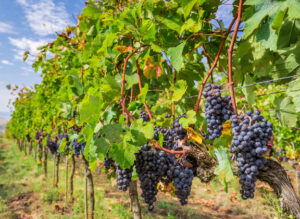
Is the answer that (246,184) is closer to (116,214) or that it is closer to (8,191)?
(116,214)

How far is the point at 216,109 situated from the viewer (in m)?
1.19

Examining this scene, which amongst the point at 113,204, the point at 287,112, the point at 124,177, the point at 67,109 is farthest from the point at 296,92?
the point at 113,204

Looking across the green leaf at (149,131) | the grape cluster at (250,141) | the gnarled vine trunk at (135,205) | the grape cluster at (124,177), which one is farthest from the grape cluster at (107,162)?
the grape cluster at (250,141)

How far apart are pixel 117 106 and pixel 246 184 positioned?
121 centimetres

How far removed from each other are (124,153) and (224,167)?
24.5 inches

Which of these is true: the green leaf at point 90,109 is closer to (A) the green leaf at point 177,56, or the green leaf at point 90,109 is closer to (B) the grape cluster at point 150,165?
(B) the grape cluster at point 150,165

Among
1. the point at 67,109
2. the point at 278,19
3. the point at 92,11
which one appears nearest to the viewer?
the point at 278,19

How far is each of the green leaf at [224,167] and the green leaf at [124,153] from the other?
0.52 m

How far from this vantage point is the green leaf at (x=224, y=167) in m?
1.09

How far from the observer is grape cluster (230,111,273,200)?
1.02m

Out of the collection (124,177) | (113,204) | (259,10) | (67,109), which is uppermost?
(259,10)

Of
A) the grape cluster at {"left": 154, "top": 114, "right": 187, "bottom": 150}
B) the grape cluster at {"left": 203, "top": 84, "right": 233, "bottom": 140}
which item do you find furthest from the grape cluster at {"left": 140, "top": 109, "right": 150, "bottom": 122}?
the grape cluster at {"left": 203, "top": 84, "right": 233, "bottom": 140}

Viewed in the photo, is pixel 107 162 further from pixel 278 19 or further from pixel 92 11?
pixel 278 19

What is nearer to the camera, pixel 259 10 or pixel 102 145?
pixel 259 10
